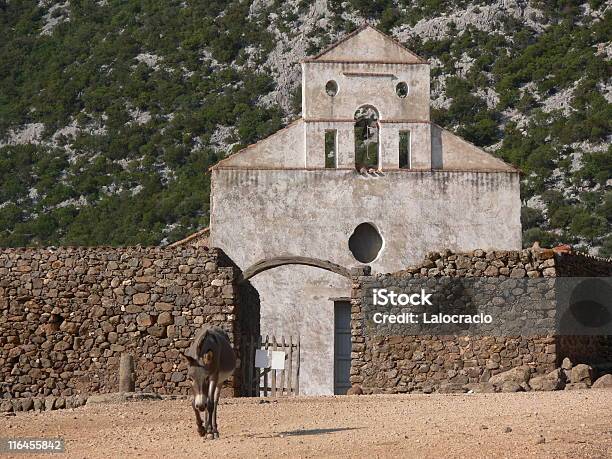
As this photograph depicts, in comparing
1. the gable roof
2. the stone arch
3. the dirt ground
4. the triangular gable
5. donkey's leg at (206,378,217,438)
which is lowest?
the dirt ground

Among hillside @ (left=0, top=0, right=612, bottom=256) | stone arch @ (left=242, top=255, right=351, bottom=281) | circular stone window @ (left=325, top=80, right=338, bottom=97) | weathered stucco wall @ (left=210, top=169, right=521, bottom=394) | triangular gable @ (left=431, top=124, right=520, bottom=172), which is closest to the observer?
Answer: stone arch @ (left=242, top=255, right=351, bottom=281)

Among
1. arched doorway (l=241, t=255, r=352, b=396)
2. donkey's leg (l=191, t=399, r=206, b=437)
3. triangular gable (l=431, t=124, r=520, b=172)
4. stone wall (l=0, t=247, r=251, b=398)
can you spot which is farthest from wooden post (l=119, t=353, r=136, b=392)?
triangular gable (l=431, t=124, r=520, b=172)

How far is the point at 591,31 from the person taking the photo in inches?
2352

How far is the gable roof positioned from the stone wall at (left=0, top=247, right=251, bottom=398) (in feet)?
38.7

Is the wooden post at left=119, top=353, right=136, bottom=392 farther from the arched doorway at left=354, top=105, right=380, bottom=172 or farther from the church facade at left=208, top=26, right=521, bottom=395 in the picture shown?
the arched doorway at left=354, top=105, right=380, bottom=172

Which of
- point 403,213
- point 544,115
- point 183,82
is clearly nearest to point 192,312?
point 403,213

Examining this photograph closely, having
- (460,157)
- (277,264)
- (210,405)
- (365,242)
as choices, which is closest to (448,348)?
(277,264)

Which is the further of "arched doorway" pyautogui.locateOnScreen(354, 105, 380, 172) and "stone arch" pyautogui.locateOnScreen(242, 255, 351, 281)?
"arched doorway" pyautogui.locateOnScreen(354, 105, 380, 172)

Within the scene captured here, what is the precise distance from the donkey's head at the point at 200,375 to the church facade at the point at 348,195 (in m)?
17.9

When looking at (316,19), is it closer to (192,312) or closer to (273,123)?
(273,123)

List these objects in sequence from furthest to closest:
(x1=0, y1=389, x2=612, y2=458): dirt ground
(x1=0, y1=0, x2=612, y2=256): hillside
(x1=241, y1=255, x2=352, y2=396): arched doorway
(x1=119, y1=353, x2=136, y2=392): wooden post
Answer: (x1=0, y1=0, x2=612, y2=256): hillside
(x1=241, y1=255, x2=352, y2=396): arched doorway
(x1=119, y1=353, x2=136, y2=392): wooden post
(x1=0, y1=389, x2=612, y2=458): dirt ground

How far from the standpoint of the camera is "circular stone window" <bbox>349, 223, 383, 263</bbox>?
105 ft

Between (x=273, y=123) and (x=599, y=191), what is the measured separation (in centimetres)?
1427

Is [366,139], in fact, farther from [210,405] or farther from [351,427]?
[210,405]
